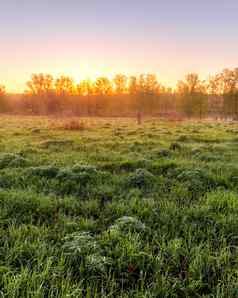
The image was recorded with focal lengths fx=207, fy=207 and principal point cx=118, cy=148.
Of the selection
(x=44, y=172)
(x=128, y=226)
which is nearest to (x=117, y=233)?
(x=128, y=226)

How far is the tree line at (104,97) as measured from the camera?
51.5 m

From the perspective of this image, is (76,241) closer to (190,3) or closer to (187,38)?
(190,3)

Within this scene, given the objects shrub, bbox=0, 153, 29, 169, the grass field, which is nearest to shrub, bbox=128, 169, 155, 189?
the grass field

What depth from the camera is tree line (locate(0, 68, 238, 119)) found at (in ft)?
169

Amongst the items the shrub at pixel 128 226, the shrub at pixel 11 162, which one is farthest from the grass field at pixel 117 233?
the shrub at pixel 11 162

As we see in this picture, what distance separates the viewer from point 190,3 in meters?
18.5

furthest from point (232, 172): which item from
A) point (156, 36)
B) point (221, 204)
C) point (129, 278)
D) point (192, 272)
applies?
point (156, 36)

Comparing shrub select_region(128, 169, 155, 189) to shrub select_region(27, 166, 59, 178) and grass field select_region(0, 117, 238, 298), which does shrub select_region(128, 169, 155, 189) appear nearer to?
grass field select_region(0, 117, 238, 298)

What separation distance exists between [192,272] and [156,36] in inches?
1066

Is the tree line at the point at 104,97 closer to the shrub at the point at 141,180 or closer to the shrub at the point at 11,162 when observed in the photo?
the shrub at the point at 11,162

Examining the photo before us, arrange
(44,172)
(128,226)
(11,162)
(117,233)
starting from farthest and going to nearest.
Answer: (11,162) < (44,172) < (128,226) < (117,233)

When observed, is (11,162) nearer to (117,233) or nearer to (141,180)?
→ (141,180)

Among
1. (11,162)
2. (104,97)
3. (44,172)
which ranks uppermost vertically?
(104,97)

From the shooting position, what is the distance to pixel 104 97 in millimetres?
62562
